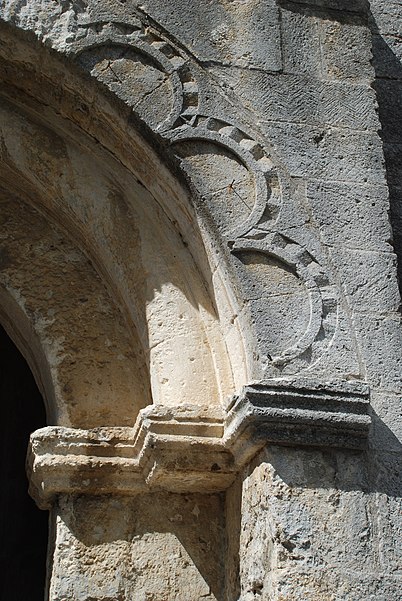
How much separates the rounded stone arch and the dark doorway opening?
639mm

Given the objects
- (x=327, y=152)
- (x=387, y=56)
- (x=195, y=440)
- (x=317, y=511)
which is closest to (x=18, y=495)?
(x=195, y=440)

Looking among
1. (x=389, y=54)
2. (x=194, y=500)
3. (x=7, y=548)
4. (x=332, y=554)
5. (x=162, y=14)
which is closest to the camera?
(x=332, y=554)

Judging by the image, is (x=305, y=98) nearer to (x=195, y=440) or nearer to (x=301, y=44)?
(x=301, y=44)

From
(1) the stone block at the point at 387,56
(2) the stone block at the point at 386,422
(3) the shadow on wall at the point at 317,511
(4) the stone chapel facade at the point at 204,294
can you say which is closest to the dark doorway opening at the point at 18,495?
(4) the stone chapel facade at the point at 204,294

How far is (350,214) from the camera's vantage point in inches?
116

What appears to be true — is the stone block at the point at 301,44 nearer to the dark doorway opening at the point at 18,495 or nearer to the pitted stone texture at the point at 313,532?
the pitted stone texture at the point at 313,532

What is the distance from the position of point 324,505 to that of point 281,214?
2.99ft

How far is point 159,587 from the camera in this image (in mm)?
2758

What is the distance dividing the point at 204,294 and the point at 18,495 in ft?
4.24

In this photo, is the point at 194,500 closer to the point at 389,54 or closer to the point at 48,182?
the point at 48,182

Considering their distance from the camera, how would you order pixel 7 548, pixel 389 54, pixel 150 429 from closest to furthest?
pixel 150 429 < pixel 7 548 < pixel 389 54

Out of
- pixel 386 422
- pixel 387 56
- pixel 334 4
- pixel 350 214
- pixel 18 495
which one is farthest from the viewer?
pixel 387 56

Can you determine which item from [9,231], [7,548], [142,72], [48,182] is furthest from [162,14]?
[7,548]

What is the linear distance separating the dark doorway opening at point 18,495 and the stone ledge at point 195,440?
62 centimetres
